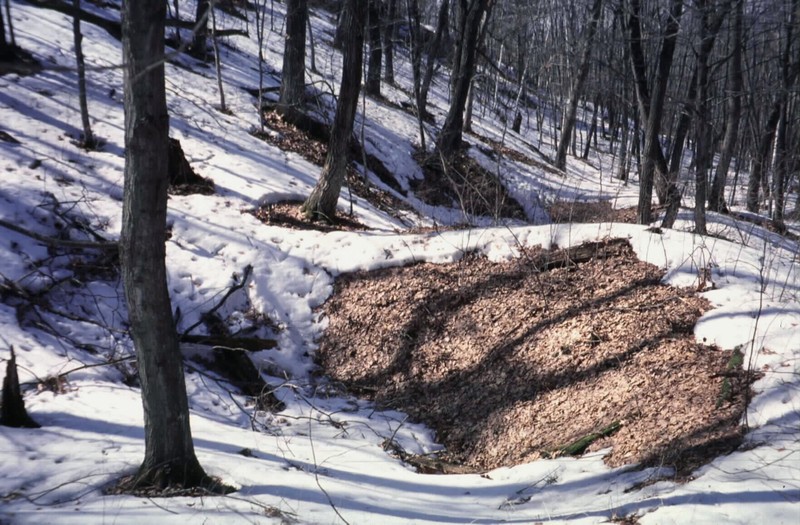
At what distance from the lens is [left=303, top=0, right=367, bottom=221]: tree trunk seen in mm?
9570

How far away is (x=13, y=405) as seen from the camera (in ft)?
15.6

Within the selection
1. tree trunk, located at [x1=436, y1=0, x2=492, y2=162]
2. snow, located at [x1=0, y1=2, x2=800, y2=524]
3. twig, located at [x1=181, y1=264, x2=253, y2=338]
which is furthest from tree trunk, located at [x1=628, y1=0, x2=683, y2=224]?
twig, located at [x1=181, y1=264, x2=253, y2=338]

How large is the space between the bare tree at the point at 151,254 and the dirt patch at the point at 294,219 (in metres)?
5.78

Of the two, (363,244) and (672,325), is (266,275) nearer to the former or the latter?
(363,244)

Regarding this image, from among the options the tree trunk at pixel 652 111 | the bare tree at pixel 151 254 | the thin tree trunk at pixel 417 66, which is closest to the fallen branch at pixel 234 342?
the bare tree at pixel 151 254

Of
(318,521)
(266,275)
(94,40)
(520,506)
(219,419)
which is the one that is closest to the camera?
(318,521)

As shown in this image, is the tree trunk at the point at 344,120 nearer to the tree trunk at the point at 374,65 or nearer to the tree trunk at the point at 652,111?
the tree trunk at the point at 652,111

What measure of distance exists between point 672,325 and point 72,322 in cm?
641

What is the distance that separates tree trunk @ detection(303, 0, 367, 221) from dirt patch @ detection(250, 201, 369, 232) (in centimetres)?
16

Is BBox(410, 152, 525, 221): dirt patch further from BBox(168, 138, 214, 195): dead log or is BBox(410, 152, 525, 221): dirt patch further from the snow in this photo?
BBox(168, 138, 214, 195): dead log

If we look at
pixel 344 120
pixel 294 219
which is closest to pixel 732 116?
pixel 344 120

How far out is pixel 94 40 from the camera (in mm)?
15133

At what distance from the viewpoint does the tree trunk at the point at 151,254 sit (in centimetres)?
359

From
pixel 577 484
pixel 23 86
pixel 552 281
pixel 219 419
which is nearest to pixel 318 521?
pixel 577 484
